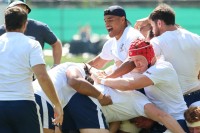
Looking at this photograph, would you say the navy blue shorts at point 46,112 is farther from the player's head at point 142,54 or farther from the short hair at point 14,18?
the player's head at point 142,54

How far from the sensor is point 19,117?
6.18 metres

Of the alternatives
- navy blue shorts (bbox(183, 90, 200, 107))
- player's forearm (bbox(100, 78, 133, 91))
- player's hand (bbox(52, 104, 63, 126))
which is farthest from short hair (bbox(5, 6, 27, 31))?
navy blue shorts (bbox(183, 90, 200, 107))

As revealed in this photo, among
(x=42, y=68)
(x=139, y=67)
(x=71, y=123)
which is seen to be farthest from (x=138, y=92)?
(x=42, y=68)

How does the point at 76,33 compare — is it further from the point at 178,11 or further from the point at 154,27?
the point at 154,27

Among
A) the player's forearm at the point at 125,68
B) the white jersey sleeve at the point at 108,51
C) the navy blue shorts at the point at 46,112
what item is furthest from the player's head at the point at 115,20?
the navy blue shorts at the point at 46,112

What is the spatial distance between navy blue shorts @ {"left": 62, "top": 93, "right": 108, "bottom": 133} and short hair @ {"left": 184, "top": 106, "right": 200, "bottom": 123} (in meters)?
0.77

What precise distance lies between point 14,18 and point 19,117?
860 mm

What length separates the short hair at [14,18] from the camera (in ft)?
20.5

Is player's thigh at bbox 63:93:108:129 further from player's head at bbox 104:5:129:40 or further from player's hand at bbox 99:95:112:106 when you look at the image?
player's head at bbox 104:5:129:40

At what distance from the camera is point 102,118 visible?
6.76 metres

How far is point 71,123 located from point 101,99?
1.31 feet

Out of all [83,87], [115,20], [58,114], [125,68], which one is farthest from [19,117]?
[115,20]

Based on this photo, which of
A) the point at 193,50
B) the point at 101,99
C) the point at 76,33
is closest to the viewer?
the point at 101,99

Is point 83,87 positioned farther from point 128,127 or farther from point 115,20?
point 115,20
